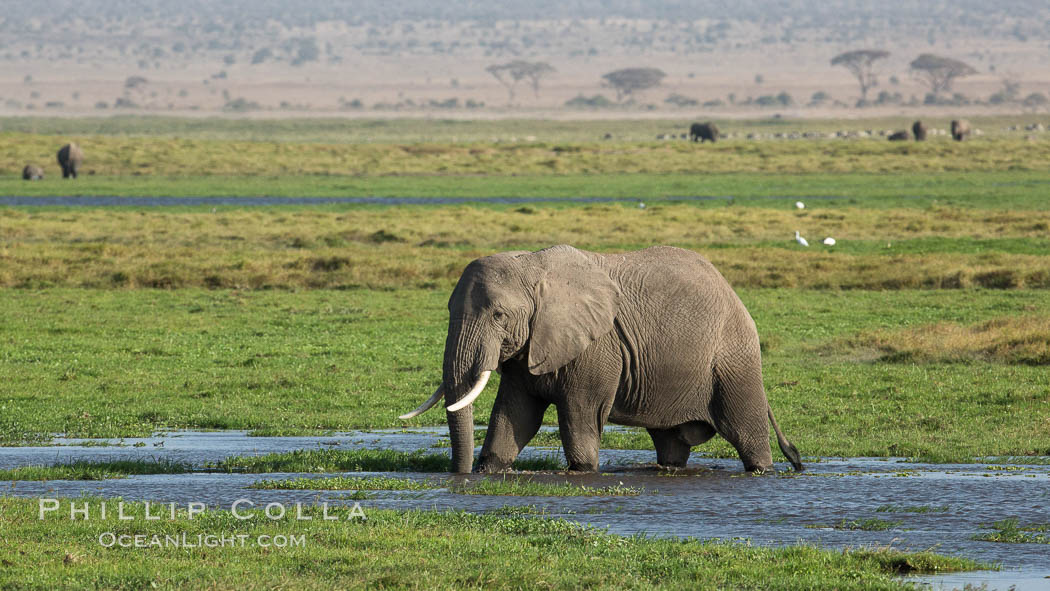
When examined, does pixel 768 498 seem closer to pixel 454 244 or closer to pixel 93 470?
pixel 93 470

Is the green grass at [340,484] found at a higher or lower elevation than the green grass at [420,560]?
lower

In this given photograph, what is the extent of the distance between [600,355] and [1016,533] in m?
4.48

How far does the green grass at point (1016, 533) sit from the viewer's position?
11438 millimetres

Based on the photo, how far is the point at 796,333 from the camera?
25984mm

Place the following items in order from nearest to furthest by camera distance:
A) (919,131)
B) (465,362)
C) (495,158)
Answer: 1. (465,362)
2. (495,158)
3. (919,131)

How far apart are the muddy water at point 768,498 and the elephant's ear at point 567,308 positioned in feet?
4.42

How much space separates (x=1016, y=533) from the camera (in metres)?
11.6

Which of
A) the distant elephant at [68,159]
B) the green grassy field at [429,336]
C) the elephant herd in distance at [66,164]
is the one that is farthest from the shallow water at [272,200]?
the distant elephant at [68,159]

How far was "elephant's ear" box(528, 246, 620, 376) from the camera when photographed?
13914mm

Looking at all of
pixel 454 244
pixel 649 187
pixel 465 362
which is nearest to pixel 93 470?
pixel 465 362

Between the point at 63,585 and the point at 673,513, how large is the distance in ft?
18.4

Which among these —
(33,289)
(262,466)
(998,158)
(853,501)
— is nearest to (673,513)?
(853,501)

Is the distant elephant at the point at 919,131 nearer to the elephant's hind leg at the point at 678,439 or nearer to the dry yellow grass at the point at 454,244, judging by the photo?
the dry yellow grass at the point at 454,244

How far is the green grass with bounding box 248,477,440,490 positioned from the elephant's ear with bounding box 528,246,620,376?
164 centimetres
